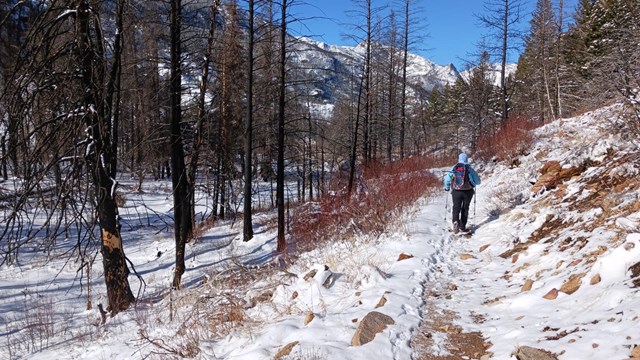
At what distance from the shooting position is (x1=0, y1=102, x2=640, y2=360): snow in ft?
10.8

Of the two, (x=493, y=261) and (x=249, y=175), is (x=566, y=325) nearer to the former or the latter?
(x=493, y=261)

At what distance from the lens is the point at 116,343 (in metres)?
5.34

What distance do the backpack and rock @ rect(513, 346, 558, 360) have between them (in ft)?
17.3

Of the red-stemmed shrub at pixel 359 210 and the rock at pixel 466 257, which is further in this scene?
the red-stemmed shrub at pixel 359 210

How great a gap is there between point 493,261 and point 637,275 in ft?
8.40

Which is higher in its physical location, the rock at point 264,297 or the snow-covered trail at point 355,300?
the snow-covered trail at point 355,300

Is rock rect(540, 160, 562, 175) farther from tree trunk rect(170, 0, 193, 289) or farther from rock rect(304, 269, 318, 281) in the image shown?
tree trunk rect(170, 0, 193, 289)

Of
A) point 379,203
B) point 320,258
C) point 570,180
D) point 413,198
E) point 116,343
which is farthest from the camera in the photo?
point 413,198

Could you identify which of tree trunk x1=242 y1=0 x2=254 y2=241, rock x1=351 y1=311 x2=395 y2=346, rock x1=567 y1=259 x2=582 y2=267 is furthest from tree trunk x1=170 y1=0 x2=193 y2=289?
rock x1=567 y1=259 x2=582 y2=267

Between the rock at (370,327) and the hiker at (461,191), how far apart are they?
14.9ft

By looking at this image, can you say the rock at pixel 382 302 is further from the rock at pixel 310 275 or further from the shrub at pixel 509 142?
the shrub at pixel 509 142

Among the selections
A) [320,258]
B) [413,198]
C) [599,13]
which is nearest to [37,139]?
[320,258]

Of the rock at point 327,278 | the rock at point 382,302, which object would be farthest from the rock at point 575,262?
the rock at point 327,278

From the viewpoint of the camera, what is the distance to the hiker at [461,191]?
791cm
